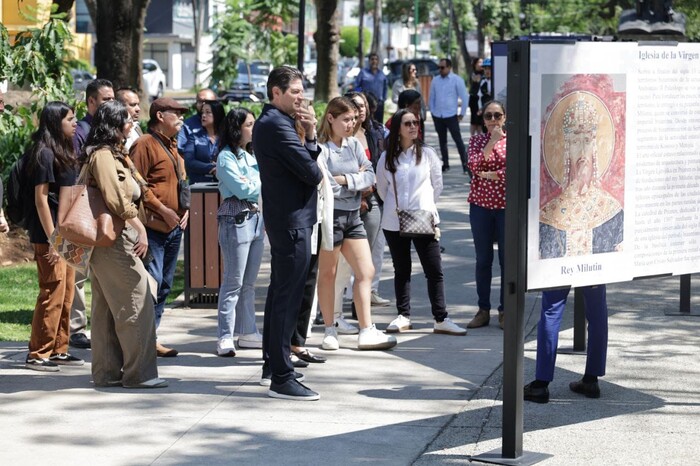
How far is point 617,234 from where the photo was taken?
6.57 m

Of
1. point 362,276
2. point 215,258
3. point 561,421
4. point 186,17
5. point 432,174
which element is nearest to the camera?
point 561,421

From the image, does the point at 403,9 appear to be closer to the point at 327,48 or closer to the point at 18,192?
the point at 327,48

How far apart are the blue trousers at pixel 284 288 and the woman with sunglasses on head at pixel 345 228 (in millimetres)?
1401

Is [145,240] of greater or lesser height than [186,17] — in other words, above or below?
below

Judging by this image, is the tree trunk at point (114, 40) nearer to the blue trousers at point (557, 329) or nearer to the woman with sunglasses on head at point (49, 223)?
the woman with sunglasses on head at point (49, 223)

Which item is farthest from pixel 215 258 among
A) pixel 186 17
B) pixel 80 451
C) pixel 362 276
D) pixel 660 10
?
pixel 186 17

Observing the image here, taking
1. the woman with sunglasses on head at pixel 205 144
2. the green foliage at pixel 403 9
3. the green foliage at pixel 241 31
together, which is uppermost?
the green foliage at pixel 403 9

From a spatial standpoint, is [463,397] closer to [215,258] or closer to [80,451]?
[80,451]

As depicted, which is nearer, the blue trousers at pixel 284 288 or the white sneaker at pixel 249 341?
the blue trousers at pixel 284 288


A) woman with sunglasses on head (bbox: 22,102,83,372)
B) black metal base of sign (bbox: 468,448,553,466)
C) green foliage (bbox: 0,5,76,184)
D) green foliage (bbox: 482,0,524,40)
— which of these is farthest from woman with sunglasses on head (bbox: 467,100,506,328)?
green foliage (bbox: 482,0,524,40)

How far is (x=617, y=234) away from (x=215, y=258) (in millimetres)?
4940

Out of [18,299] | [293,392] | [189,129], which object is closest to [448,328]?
[293,392]

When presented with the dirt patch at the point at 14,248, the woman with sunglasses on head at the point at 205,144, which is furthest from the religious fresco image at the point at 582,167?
the dirt patch at the point at 14,248

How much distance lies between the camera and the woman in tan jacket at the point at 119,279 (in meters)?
7.51
